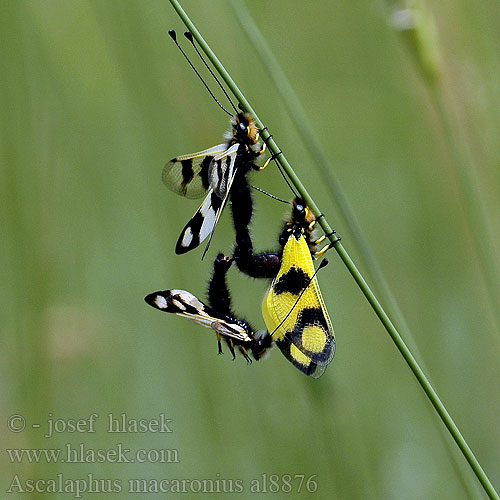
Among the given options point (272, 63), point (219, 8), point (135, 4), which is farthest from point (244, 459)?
point (219, 8)

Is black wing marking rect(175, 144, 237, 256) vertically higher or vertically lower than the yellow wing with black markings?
higher

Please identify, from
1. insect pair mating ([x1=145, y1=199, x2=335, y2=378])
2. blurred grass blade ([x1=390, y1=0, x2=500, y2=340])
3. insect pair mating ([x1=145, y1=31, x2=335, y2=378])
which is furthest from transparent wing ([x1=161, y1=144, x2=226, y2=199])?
blurred grass blade ([x1=390, y1=0, x2=500, y2=340])

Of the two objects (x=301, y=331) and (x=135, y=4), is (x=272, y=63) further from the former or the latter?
(x=135, y=4)

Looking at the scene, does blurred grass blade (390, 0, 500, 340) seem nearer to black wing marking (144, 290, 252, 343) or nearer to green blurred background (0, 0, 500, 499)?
green blurred background (0, 0, 500, 499)

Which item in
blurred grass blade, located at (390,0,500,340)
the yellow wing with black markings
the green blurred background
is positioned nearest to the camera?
the yellow wing with black markings

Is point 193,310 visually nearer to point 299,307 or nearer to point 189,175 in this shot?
point 299,307

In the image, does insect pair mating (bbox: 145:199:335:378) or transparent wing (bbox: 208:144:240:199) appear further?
transparent wing (bbox: 208:144:240:199)

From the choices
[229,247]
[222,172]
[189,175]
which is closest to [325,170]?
[222,172]
